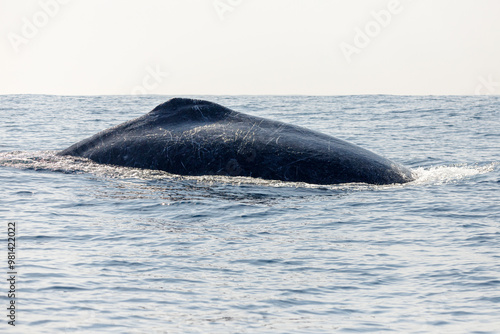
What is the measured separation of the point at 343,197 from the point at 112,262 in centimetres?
504

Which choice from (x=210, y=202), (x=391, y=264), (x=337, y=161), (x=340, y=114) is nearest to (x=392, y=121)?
(x=340, y=114)

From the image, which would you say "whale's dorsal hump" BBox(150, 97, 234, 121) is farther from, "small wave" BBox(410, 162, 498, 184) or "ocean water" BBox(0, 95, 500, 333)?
"small wave" BBox(410, 162, 498, 184)

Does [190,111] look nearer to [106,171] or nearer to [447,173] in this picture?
[106,171]

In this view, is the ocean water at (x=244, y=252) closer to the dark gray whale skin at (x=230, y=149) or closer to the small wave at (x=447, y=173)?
the small wave at (x=447, y=173)

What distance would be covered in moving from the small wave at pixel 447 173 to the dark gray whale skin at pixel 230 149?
0.44m

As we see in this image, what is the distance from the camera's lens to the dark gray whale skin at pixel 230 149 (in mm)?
12422

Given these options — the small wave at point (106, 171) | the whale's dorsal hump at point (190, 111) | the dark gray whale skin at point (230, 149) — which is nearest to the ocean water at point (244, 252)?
the small wave at point (106, 171)

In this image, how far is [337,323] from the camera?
5891mm

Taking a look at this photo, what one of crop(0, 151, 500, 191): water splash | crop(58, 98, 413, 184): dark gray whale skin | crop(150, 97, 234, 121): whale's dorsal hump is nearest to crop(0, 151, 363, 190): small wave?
crop(0, 151, 500, 191): water splash

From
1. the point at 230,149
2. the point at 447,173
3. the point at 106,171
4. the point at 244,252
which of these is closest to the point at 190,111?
the point at 230,149

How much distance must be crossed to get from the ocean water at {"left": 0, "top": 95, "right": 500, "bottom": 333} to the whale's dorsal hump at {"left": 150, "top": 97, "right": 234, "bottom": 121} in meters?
1.39

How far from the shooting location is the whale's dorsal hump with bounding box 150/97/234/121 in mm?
13500

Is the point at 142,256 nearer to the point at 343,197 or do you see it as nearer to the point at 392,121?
the point at 343,197

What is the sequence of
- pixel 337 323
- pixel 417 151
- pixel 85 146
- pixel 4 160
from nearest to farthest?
pixel 337 323, pixel 85 146, pixel 4 160, pixel 417 151
